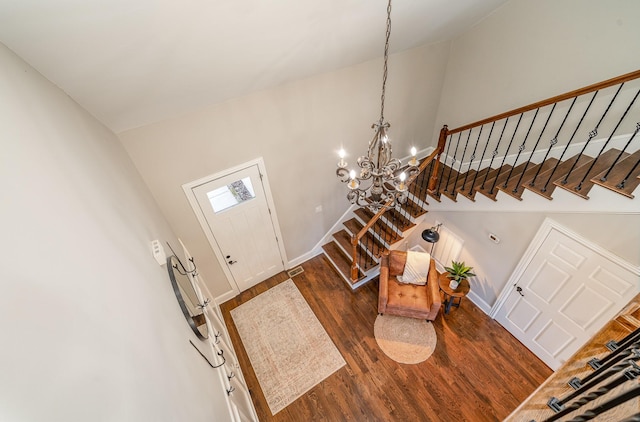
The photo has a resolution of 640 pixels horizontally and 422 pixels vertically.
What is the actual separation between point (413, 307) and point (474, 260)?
1.22m

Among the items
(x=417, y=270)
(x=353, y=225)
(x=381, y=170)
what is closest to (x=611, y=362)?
(x=381, y=170)

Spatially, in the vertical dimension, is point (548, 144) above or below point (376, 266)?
above

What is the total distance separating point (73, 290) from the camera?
3.16ft

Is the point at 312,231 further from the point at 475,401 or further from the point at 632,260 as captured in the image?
the point at 632,260

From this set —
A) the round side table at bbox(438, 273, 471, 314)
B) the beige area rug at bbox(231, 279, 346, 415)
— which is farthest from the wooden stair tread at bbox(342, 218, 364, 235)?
the round side table at bbox(438, 273, 471, 314)

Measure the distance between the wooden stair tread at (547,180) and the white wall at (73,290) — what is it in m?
3.70

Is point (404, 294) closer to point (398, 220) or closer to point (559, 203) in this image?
point (398, 220)

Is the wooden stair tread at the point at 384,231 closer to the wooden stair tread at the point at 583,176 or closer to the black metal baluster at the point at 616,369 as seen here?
the wooden stair tread at the point at 583,176

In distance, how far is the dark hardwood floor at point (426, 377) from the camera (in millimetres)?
3293

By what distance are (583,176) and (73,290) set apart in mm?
4035

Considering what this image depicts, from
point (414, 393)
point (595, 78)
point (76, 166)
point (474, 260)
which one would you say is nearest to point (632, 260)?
point (474, 260)

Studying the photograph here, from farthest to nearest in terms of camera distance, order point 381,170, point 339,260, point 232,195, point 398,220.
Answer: point 339,260 → point 398,220 → point 232,195 → point 381,170

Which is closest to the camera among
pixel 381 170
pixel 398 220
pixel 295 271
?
pixel 381 170

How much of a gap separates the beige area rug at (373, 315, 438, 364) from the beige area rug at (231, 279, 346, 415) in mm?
691
